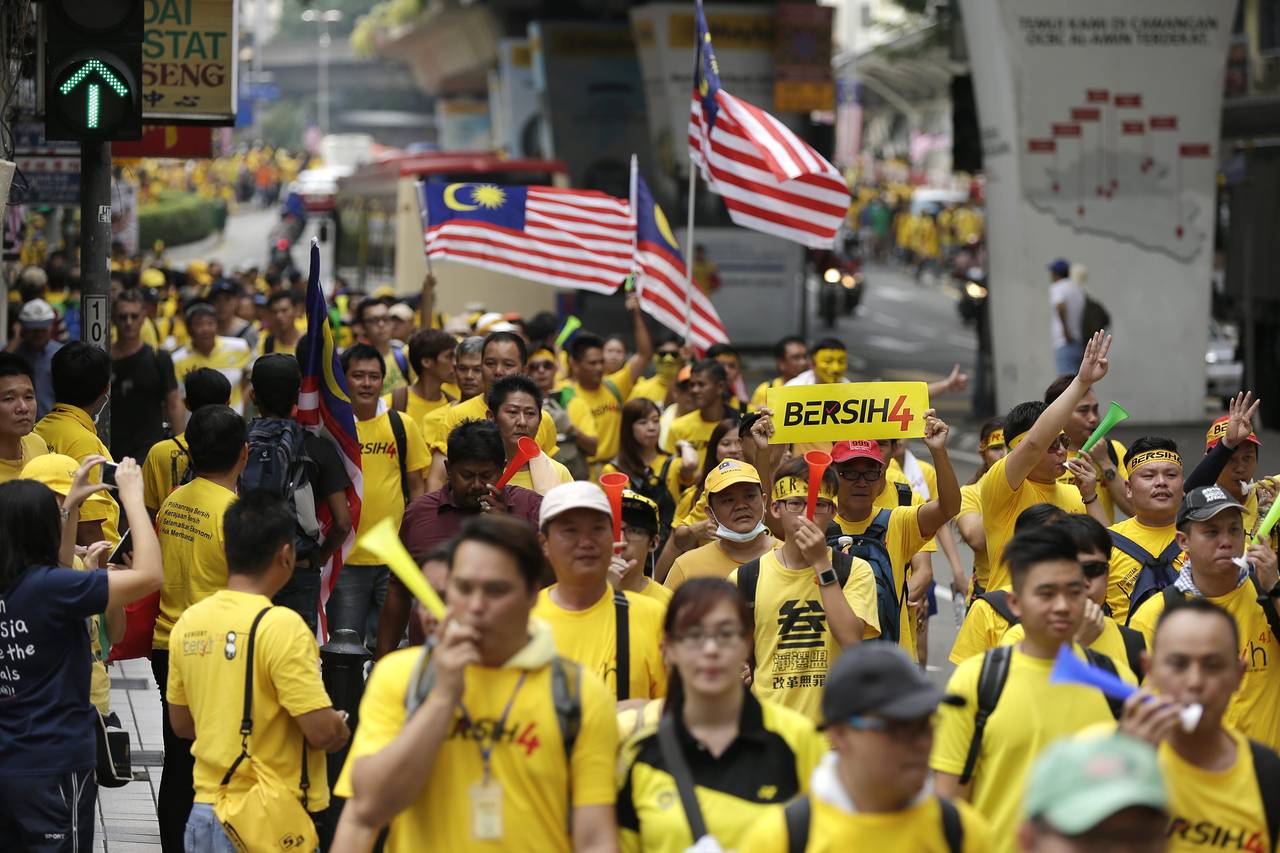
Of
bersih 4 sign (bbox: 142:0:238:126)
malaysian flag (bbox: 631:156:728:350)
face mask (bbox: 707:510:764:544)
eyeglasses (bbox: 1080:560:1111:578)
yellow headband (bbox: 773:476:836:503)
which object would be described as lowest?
face mask (bbox: 707:510:764:544)

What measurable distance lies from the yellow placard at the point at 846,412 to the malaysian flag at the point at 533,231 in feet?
19.3

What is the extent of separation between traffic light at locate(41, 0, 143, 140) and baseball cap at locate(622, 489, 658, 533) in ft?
10.8

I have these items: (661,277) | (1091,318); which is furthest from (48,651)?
(1091,318)

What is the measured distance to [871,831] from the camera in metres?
3.97

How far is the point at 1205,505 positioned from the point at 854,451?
6.39ft

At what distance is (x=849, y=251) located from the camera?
4753cm

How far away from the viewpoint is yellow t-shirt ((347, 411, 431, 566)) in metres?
9.59

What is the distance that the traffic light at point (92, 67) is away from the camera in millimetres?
9062

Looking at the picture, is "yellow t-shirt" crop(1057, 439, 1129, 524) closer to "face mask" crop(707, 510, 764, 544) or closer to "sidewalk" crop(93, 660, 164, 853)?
"face mask" crop(707, 510, 764, 544)

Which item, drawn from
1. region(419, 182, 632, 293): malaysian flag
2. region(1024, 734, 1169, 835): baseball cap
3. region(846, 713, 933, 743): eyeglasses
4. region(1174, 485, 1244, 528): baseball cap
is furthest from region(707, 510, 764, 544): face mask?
region(419, 182, 632, 293): malaysian flag

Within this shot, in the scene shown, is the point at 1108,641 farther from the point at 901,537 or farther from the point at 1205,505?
the point at 901,537

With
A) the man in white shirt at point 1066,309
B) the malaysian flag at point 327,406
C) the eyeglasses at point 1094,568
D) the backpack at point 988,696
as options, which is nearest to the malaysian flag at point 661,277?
the malaysian flag at point 327,406

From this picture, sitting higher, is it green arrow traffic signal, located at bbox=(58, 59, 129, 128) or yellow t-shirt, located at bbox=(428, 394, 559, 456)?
green arrow traffic signal, located at bbox=(58, 59, 129, 128)

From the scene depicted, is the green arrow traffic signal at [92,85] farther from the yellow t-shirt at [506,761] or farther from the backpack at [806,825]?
the backpack at [806,825]
